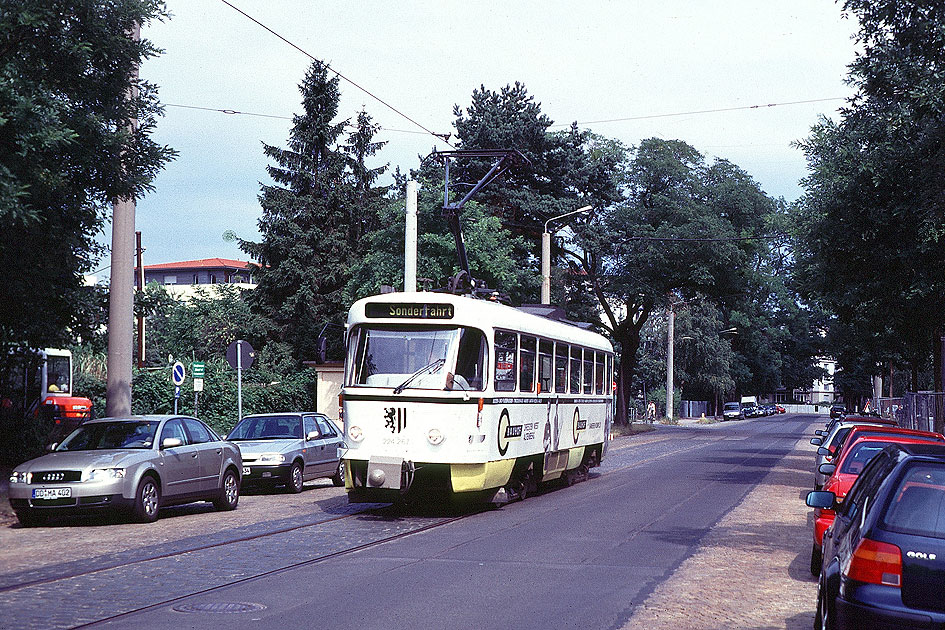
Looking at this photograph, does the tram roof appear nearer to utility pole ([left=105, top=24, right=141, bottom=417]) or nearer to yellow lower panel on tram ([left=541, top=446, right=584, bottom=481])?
yellow lower panel on tram ([left=541, top=446, right=584, bottom=481])

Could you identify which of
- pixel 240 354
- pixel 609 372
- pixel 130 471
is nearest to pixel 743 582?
pixel 130 471

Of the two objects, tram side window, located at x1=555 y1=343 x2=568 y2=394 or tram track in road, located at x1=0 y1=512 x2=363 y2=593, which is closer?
tram track in road, located at x1=0 y1=512 x2=363 y2=593

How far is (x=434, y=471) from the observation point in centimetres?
1598

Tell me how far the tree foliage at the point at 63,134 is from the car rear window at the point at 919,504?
9148 millimetres

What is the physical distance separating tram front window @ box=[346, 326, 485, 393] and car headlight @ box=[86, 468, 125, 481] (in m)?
3.48

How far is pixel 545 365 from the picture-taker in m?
20.1

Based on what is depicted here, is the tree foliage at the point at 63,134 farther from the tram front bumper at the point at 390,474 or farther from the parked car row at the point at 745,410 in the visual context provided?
the parked car row at the point at 745,410

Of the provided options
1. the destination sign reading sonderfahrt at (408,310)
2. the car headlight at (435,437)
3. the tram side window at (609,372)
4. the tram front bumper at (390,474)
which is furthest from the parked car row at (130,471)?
the tram side window at (609,372)

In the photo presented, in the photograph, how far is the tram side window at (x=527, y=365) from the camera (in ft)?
60.5

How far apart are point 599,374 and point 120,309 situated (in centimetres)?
1137

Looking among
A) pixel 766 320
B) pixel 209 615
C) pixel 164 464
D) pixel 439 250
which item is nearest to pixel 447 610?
pixel 209 615

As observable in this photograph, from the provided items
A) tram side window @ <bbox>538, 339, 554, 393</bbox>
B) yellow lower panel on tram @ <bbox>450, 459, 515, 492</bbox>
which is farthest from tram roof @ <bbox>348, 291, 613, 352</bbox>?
yellow lower panel on tram @ <bbox>450, 459, 515, 492</bbox>

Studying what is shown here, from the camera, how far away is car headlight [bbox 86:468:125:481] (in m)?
15.0

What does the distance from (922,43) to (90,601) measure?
1581 centimetres
